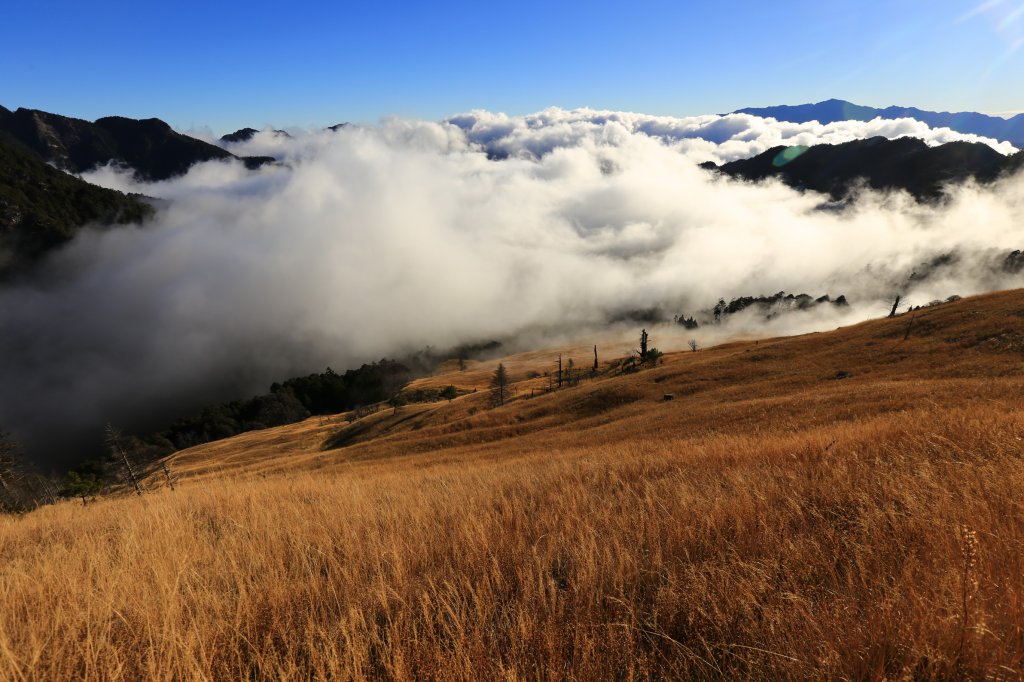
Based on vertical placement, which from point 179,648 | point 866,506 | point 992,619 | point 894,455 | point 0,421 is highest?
point 992,619

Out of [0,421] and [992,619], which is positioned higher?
[992,619]

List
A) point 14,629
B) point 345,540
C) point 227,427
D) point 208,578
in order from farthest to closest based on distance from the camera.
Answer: point 227,427
point 345,540
point 208,578
point 14,629

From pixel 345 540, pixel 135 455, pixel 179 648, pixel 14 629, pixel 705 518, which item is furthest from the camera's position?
pixel 135 455

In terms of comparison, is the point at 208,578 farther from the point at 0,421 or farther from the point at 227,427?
the point at 0,421

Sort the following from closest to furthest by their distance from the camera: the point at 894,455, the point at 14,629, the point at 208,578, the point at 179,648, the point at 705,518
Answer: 1. the point at 179,648
2. the point at 14,629
3. the point at 208,578
4. the point at 705,518
5. the point at 894,455

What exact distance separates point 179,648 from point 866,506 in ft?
17.9

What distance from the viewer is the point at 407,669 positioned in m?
2.37

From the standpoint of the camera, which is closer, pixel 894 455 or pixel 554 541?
pixel 554 541

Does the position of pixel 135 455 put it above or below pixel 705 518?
below

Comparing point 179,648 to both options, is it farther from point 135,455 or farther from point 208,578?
point 135,455

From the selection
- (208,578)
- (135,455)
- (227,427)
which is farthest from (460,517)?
(227,427)

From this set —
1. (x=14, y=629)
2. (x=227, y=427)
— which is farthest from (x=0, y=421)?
(x=14, y=629)

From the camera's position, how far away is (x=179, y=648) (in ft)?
8.76

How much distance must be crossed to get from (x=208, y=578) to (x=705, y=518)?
434 cm
